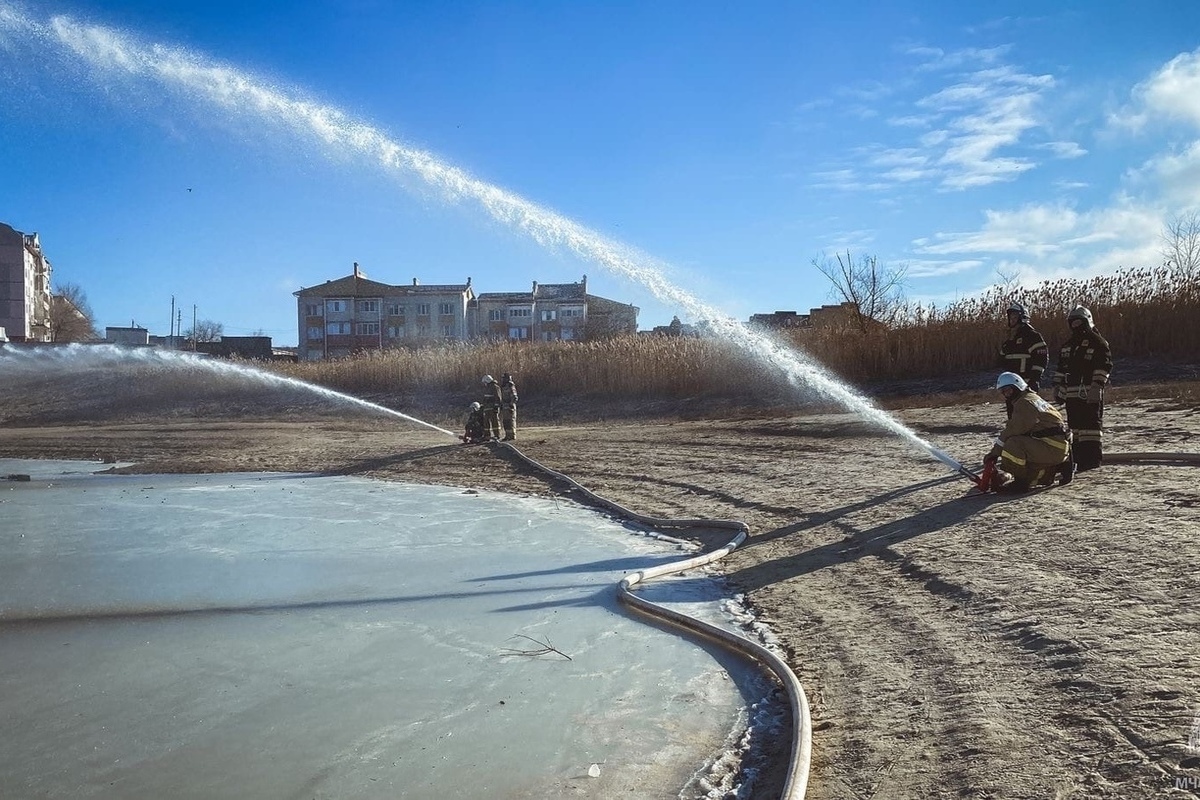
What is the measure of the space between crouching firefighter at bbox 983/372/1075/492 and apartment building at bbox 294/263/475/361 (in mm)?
75833

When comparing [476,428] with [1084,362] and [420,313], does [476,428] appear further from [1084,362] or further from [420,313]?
[420,313]

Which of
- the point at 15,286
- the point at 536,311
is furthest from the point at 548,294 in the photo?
the point at 15,286

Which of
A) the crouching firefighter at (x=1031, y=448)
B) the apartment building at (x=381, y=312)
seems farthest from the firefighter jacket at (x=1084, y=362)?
the apartment building at (x=381, y=312)

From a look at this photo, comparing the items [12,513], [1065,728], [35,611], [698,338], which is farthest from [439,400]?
[1065,728]

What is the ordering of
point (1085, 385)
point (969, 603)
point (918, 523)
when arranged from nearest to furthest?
point (969, 603)
point (918, 523)
point (1085, 385)

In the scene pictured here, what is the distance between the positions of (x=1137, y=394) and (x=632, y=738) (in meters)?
14.7

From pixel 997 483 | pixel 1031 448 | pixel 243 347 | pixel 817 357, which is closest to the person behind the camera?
pixel 1031 448

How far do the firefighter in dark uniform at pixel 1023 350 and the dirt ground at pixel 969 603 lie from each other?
4.90 feet

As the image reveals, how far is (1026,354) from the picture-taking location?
34.9ft

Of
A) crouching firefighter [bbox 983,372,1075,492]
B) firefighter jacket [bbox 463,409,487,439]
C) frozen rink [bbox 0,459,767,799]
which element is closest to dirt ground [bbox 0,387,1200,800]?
crouching firefighter [bbox 983,372,1075,492]

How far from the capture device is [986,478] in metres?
9.27

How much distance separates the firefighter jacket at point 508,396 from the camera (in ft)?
68.9

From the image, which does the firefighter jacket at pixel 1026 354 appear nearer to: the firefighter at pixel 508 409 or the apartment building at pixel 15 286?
the firefighter at pixel 508 409

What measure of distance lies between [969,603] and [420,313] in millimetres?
80440
